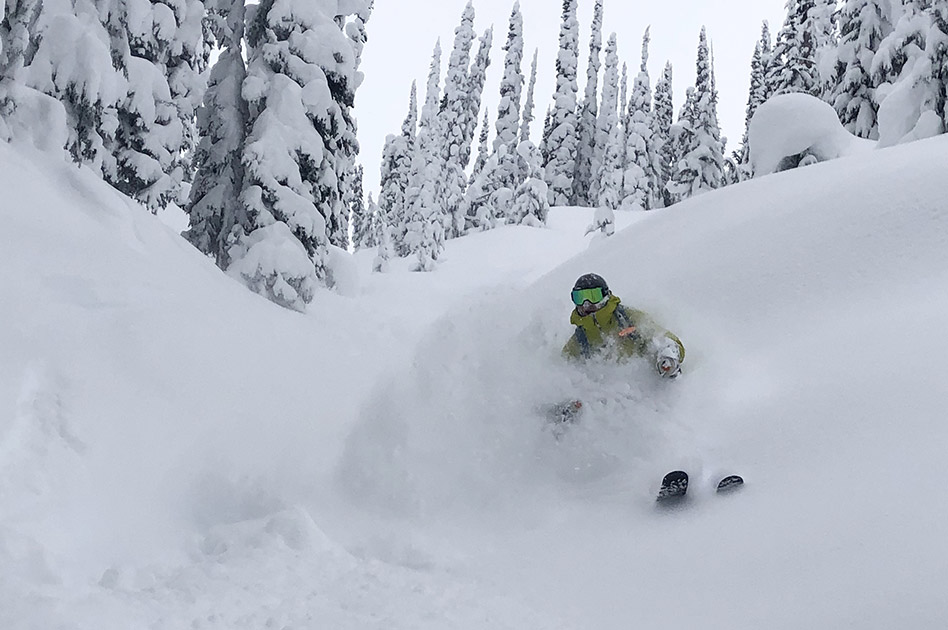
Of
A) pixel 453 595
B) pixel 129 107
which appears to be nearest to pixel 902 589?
pixel 453 595

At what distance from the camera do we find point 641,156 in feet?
181

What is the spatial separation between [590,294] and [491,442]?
5.74 ft

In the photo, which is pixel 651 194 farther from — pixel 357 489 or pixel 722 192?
pixel 357 489

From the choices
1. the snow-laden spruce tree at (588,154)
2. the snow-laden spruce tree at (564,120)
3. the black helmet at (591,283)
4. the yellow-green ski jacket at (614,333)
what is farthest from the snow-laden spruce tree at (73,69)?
the snow-laden spruce tree at (588,154)

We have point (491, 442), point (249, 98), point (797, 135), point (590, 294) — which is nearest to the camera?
point (491, 442)

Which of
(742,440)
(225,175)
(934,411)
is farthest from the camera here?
(225,175)

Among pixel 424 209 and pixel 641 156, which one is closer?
pixel 424 209

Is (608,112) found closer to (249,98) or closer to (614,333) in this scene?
(249,98)

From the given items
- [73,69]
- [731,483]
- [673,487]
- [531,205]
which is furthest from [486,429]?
[531,205]

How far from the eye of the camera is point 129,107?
14961mm

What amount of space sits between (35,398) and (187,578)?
187cm

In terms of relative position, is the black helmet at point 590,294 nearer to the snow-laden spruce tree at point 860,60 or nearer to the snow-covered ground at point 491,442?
the snow-covered ground at point 491,442

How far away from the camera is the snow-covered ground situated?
148 inches

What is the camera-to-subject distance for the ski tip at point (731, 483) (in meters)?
4.94
